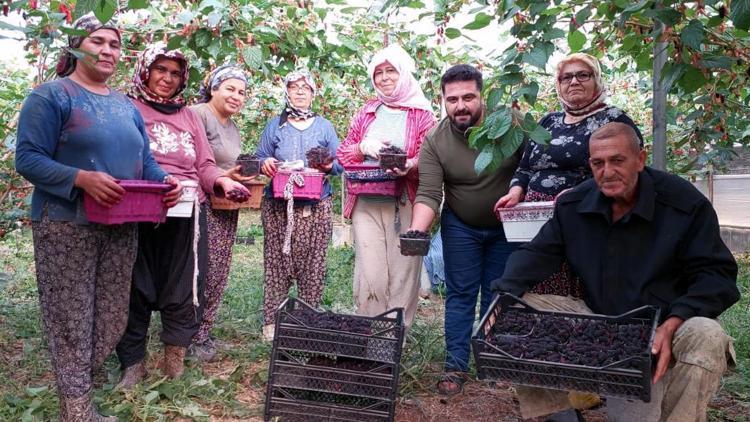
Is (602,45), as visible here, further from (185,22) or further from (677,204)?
(185,22)

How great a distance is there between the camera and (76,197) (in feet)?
7.37

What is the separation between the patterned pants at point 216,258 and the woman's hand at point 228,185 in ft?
1.18

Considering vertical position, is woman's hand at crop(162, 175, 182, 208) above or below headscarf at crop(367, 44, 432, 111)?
below

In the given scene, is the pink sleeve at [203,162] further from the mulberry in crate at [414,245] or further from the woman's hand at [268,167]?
the mulberry in crate at [414,245]

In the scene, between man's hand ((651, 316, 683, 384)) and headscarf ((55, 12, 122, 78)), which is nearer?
man's hand ((651, 316, 683, 384))

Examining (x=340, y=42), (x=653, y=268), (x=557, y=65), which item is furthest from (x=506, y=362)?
(x=340, y=42)

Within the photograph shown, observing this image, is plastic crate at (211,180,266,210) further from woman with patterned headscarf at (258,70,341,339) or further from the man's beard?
the man's beard

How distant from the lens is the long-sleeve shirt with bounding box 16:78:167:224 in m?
2.19

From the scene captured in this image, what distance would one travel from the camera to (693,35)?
194 centimetres

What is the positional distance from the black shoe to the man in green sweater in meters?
0.56

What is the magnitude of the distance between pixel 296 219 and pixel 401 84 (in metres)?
0.93

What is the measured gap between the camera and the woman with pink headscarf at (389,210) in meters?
3.25

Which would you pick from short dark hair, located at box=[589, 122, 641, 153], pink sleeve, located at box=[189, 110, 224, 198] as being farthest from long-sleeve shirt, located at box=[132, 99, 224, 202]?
short dark hair, located at box=[589, 122, 641, 153]

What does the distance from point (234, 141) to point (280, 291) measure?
2.84ft
